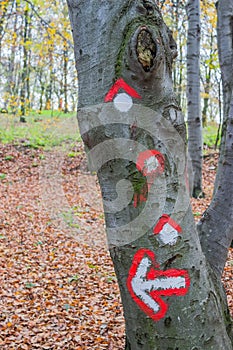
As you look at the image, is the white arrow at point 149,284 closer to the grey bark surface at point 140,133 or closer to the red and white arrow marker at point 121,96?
the grey bark surface at point 140,133

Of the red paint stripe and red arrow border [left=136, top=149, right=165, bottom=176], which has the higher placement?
red arrow border [left=136, top=149, right=165, bottom=176]

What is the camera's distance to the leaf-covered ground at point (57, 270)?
329cm

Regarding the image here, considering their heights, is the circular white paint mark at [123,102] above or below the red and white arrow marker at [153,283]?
above

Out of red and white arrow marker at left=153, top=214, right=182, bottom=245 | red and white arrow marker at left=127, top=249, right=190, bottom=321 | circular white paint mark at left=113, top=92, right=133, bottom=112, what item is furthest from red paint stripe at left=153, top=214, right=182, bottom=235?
circular white paint mark at left=113, top=92, right=133, bottom=112

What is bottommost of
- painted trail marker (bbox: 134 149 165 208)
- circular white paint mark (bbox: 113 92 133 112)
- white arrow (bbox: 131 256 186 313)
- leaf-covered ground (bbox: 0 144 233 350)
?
leaf-covered ground (bbox: 0 144 233 350)

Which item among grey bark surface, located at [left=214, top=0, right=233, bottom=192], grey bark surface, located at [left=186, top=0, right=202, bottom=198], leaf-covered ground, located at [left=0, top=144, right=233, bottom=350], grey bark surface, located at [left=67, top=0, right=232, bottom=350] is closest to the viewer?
grey bark surface, located at [left=67, top=0, right=232, bottom=350]

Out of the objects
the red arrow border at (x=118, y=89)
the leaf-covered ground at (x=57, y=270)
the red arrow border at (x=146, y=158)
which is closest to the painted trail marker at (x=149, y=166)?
the red arrow border at (x=146, y=158)

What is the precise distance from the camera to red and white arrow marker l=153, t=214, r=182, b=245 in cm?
168

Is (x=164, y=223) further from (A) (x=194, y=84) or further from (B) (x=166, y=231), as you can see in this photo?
(A) (x=194, y=84)

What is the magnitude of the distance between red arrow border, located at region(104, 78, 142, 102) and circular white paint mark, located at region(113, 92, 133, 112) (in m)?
0.02

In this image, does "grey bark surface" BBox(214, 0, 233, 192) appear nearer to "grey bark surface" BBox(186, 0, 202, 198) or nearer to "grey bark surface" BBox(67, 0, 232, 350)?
"grey bark surface" BBox(186, 0, 202, 198)

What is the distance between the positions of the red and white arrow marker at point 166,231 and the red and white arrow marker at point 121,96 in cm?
53

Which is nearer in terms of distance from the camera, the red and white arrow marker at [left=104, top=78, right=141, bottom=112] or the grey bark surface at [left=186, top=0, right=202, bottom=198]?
the red and white arrow marker at [left=104, top=78, right=141, bottom=112]

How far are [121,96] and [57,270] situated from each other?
3661mm
